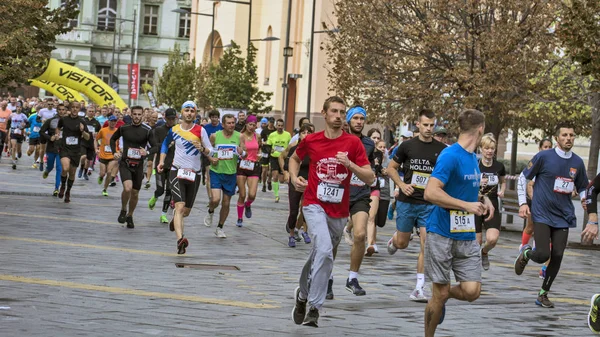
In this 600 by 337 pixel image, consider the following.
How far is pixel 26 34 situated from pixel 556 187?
37.0ft

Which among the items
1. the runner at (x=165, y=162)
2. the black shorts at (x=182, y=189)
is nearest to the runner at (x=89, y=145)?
the runner at (x=165, y=162)

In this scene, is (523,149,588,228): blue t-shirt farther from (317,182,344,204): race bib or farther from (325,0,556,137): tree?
(325,0,556,137): tree

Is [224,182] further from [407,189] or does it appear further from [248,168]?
[407,189]

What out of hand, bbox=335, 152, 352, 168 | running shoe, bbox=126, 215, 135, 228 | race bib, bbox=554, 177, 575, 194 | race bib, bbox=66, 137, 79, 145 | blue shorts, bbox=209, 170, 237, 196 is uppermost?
hand, bbox=335, 152, 352, 168

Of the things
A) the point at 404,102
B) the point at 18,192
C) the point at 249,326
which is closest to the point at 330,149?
the point at 249,326

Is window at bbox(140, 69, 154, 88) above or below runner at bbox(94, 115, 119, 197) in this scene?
above

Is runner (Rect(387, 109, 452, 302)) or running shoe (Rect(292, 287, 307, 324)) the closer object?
running shoe (Rect(292, 287, 307, 324))

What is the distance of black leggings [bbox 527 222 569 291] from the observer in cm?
1150

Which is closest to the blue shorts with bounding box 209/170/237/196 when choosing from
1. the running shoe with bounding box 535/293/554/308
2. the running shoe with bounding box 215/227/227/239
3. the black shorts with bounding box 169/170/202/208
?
the running shoe with bounding box 215/227/227/239

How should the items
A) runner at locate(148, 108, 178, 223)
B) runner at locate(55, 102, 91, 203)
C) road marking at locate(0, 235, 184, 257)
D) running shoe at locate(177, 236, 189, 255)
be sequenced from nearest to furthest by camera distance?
running shoe at locate(177, 236, 189, 255)
road marking at locate(0, 235, 184, 257)
runner at locate(148, 108, 178, 223)
runner at locate(55, 102, 91, 203)

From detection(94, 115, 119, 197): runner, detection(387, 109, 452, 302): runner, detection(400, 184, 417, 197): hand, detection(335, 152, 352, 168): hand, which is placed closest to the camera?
detection(335, 152, 352, 168): hand

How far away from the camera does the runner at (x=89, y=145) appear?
2665cm

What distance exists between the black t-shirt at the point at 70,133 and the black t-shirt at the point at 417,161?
438 inches

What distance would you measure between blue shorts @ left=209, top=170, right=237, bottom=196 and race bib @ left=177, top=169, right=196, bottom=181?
2587 millimetres
